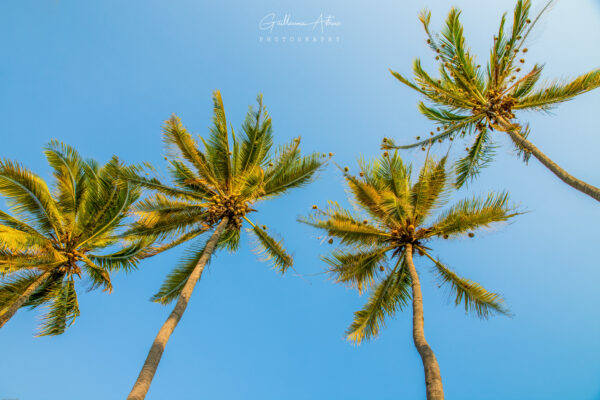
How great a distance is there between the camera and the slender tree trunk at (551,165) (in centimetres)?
829

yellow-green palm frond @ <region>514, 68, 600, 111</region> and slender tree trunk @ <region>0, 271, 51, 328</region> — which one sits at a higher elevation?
yellow-green palm frond @ <region>514, 68, 600, 111</region>

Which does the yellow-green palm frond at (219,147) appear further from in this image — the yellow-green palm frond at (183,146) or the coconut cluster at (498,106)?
the coconut cluster at (498,106)

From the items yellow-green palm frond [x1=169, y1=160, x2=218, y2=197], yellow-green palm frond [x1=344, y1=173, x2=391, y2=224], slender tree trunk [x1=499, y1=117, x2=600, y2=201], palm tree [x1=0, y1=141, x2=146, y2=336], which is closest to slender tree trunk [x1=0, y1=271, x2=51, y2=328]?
palm tree [x1=0, y1=141, x2=146, y2=336]

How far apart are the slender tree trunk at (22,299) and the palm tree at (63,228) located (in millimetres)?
27

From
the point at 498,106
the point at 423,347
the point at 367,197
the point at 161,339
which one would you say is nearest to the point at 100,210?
the point at 161,339

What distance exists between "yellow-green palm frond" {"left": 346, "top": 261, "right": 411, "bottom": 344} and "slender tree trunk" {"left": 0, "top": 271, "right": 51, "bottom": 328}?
9041mm

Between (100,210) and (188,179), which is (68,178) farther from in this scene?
(188,179)

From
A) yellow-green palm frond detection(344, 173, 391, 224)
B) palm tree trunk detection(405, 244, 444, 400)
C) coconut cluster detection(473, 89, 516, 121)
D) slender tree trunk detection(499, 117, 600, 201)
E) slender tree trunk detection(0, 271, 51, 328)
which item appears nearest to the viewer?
palm tree trunk detection(405, 244, 444, 400)

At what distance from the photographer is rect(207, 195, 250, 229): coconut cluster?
38.4ft

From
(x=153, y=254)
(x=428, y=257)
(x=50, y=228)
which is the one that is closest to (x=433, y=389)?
(x=428, y=257)

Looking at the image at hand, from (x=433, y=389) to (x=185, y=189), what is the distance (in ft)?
30.2

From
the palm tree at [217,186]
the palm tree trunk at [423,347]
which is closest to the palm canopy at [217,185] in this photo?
the palm tree at [217,186]

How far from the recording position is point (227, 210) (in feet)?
38.5

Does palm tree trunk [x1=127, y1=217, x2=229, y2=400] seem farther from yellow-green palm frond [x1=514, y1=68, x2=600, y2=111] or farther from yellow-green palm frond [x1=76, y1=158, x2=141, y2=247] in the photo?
yellow-green palm frond [x1=514, y1=68, x2=600, y2=111]
